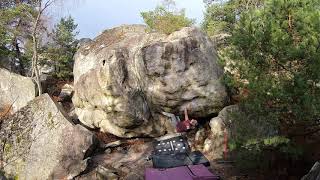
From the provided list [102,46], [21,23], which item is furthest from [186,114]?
[21,23]

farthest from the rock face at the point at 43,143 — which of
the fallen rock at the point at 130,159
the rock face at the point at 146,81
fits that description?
the rock face at the point at 146,81

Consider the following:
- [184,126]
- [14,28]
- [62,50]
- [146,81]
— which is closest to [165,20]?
[146,81]

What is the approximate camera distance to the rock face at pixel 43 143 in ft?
45.4

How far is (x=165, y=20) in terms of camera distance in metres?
16.6

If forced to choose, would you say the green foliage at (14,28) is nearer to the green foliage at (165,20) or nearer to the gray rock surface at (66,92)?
the gray rock surface at (66,92)

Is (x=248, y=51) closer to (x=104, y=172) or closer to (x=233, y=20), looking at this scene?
(x=233, y=20)

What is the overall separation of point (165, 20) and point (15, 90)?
7.56m

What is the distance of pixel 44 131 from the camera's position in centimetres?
1460

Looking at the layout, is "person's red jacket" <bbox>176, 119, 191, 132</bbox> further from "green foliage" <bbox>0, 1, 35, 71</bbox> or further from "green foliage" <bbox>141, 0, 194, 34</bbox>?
"green foliage" <bbox>0, 1, 35, 71</bbox>

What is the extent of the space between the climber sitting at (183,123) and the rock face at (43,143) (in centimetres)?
309

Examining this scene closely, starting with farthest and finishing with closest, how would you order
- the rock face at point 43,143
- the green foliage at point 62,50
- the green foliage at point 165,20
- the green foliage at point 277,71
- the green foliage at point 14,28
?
the green foliage at point 62,50 < the green foliage at point 14,28 < the green foliage at point 165,20 < the rock face at point 43,143 < the green foliage at point 277,71

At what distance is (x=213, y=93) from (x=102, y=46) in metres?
5.44

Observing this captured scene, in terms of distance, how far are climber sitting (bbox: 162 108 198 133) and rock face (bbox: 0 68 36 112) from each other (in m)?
6.79

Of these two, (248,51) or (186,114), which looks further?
(186,114)
